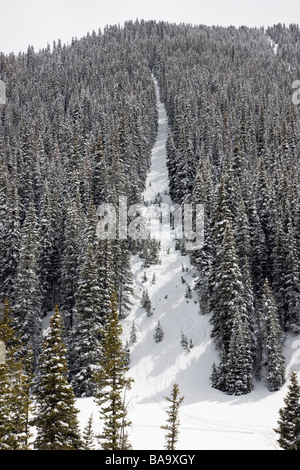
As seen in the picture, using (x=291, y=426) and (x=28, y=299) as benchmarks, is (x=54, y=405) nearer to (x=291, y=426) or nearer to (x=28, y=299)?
(x=291, y=426)

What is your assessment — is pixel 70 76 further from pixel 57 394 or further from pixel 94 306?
pixel 57 394

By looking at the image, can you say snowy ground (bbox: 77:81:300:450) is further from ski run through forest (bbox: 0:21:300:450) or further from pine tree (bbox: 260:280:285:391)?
pine tree (bbox: 260:280:285:391)

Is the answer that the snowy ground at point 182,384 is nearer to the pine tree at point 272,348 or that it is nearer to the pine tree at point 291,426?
the pine tree at point 272,348

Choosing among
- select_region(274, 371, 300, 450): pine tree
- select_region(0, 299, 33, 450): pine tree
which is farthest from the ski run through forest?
select_region(274, 371, 300, 450): pine tree

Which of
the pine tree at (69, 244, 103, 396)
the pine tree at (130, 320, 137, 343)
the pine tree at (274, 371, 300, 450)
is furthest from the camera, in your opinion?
the pine tree at (130, 320, 137, 343)

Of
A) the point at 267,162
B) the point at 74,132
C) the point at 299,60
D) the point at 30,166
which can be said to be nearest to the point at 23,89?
the point at 74,132

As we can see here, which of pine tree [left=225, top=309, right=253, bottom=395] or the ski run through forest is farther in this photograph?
pine tree [left=225, top=309, right=253, bottom=395]
